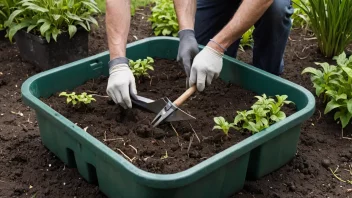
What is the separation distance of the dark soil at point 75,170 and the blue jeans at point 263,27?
0.24 m

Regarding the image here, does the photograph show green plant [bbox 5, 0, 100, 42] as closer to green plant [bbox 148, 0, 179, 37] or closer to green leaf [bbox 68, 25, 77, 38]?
green leaf [bbox 68, 25, 77, 38]

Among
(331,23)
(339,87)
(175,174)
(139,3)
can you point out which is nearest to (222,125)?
(175,174)

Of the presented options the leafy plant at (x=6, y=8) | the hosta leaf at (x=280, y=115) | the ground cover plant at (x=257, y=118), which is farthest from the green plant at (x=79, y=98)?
the leafy plant at (x=6, y=8)

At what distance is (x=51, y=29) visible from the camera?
2844mm

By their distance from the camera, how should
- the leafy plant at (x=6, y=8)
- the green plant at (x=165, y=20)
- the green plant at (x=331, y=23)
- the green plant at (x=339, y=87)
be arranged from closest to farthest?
1. the green plant at (x=339, y=87)
2. the green plant at (x=331, y=23)
3. the leafy plant at (x=6, y=8)
4. the green plant at (x=165, y=20)

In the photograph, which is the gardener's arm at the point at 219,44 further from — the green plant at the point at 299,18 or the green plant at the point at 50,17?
the green plant at the point at 299,18

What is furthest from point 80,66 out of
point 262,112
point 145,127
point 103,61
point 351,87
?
point 351,87

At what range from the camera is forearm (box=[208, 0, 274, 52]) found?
2.15 metres

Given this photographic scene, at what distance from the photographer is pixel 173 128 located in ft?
6.94

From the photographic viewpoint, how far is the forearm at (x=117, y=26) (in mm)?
2248

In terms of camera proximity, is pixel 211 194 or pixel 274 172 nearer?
pixel 211 194

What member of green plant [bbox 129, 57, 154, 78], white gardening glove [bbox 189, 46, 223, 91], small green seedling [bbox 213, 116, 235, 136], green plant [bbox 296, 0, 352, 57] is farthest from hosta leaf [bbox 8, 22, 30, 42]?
A: green plant [bbox 296, 0, 352, 57]

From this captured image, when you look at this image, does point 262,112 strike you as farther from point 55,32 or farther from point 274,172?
point 55,32

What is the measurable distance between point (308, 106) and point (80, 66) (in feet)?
3.72
